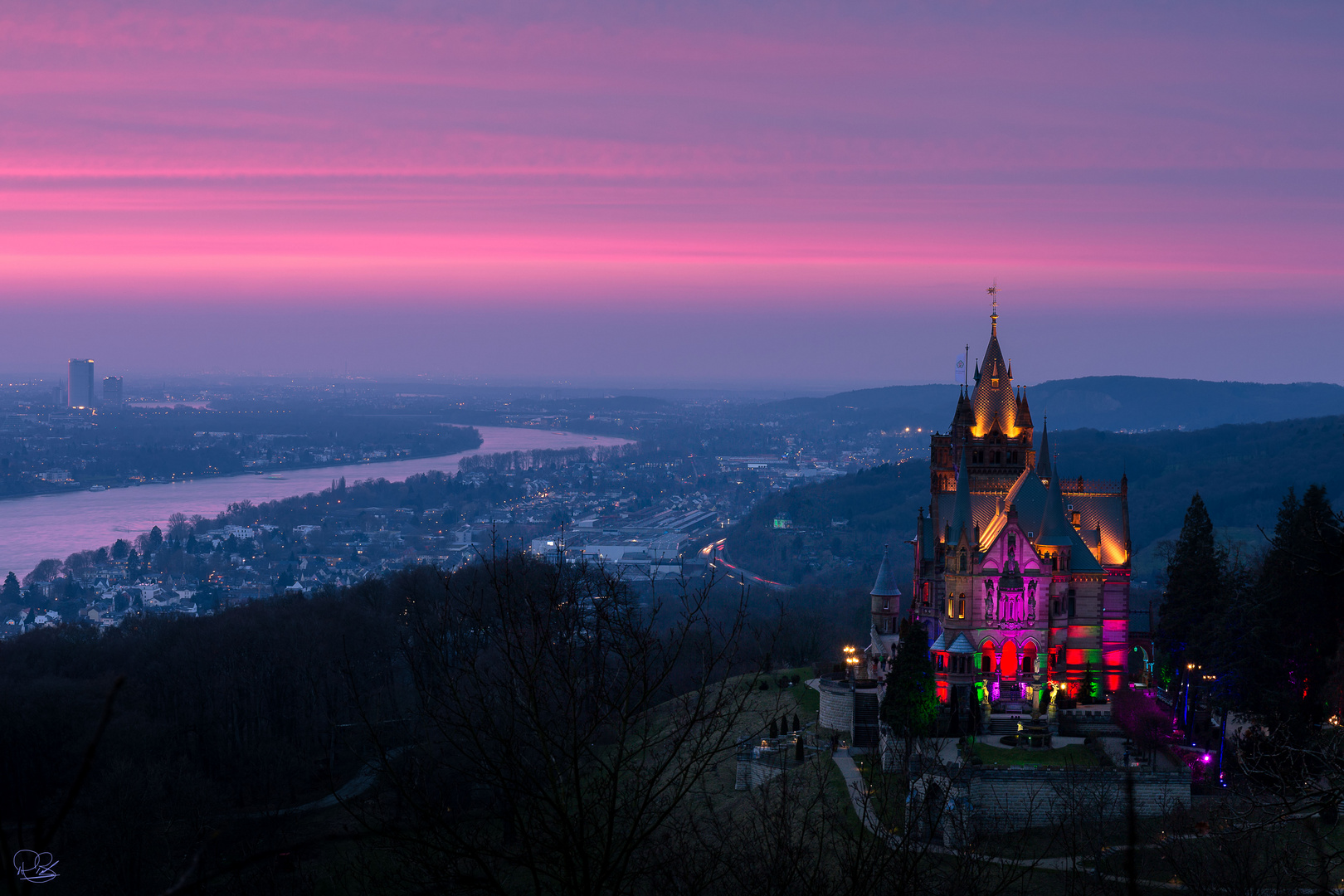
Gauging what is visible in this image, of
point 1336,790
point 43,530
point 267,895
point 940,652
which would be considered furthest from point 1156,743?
point 43,530

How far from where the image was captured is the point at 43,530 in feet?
427

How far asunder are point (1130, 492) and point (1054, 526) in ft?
281

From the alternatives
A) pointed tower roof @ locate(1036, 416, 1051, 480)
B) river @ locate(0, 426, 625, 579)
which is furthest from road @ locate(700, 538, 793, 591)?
river @ locate(0, 426, 625, 579)

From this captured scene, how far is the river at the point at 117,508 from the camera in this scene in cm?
11969

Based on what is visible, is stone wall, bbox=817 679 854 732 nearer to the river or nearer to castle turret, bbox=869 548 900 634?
castle turret, bbox=869 548 900 634

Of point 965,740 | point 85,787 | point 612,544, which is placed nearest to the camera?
point 965,740

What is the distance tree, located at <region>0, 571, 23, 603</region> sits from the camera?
301 ft

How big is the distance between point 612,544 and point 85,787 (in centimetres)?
7776

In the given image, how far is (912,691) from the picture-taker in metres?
37.1

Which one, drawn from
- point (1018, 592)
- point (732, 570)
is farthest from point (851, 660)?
point (732, 570)

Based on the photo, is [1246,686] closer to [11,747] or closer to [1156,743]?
[1156,743]

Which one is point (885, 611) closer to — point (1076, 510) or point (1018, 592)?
point (1018, 592)

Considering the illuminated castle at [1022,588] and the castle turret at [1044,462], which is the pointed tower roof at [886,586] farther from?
the castle turret at [1044,462]

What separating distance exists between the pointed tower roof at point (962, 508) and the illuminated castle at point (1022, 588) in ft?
0.14
